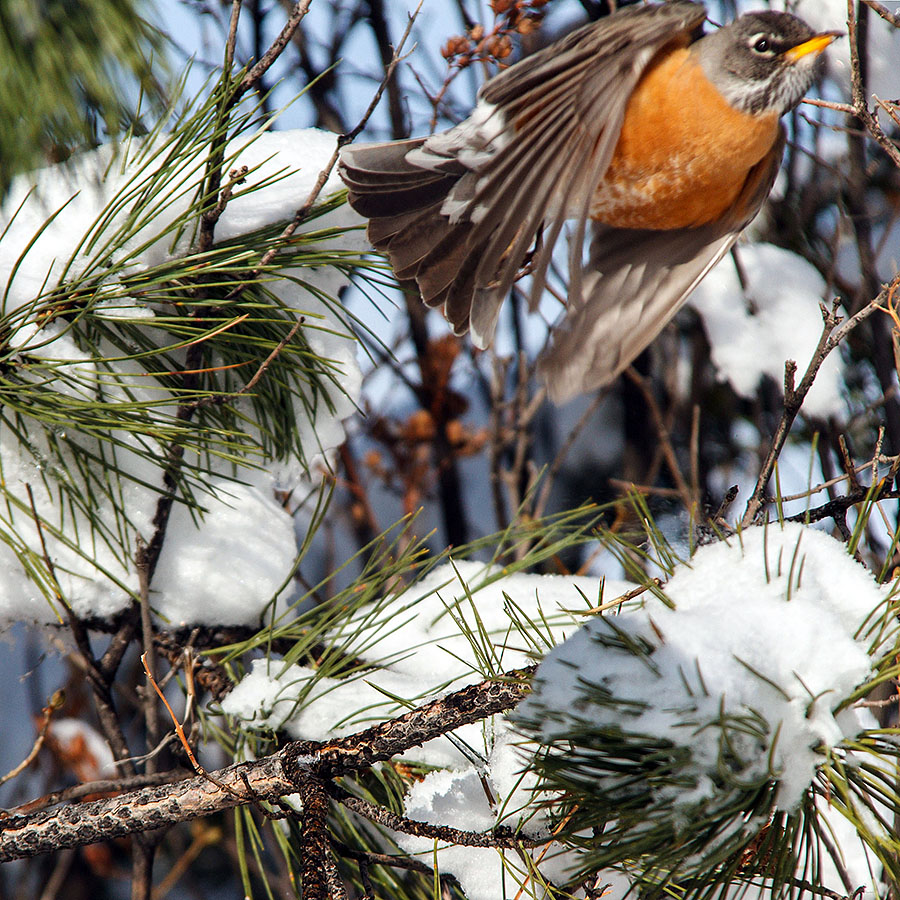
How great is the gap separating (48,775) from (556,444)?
1661 millimetres

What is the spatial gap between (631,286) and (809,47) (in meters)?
0.30

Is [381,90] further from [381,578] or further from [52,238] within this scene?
[381,578]

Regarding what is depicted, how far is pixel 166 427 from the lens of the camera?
757 millimetres

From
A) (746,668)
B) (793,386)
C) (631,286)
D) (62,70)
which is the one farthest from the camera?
(631,286)

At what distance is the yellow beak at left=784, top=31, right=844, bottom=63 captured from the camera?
0.82 m

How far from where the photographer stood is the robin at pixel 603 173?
747mm

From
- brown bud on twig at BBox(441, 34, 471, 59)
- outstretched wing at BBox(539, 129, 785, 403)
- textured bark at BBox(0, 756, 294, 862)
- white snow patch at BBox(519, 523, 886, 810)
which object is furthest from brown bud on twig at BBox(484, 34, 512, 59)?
textured bark at BBox(0, 756, 294, 862)

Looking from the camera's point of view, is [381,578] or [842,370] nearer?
[381,578]

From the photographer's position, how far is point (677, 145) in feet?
2.78

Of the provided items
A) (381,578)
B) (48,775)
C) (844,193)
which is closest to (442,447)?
(844,193)

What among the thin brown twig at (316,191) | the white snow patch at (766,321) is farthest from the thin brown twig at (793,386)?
the white snow patch at (766,321)

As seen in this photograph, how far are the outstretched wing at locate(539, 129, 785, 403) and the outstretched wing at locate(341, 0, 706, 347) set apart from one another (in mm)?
100

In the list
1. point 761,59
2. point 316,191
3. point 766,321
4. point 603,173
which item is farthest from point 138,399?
point 766,321

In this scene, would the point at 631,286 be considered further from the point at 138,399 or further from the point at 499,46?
the point at 138,399
